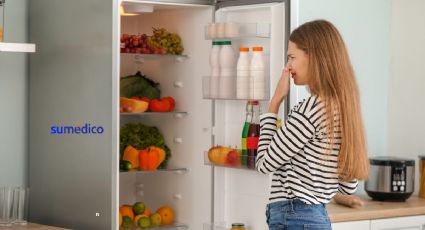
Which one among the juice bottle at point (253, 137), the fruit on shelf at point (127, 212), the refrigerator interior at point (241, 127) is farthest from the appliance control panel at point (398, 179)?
the fruit on shelf at point (127, 212)

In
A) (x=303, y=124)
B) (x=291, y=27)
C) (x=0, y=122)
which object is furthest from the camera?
(x=0, y=122)

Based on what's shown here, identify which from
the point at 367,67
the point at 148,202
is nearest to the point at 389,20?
the point at 367,67

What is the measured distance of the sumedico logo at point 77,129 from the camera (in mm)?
3471

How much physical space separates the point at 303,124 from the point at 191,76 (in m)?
1.46

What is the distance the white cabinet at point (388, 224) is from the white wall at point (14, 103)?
1.52 meters

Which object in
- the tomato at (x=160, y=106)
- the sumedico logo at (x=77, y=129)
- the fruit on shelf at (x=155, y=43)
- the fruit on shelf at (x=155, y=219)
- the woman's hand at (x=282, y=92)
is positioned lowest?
the fruit on shelf at (x=155, y=219)

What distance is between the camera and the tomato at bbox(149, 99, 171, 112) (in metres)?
3.93

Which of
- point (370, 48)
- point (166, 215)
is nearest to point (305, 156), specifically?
point (166, 215)

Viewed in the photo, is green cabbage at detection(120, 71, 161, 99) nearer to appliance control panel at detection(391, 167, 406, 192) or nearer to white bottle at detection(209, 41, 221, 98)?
white bottle at detection(209, 41, 221, 98)

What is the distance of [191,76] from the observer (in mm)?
3914

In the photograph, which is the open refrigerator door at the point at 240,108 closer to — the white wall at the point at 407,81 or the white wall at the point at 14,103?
the white wall at the point at 14,103

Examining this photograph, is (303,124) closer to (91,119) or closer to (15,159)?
(91,119)

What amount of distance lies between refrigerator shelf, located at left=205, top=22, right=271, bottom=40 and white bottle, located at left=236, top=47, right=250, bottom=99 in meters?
0.07

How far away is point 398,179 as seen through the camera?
4.17 metres
